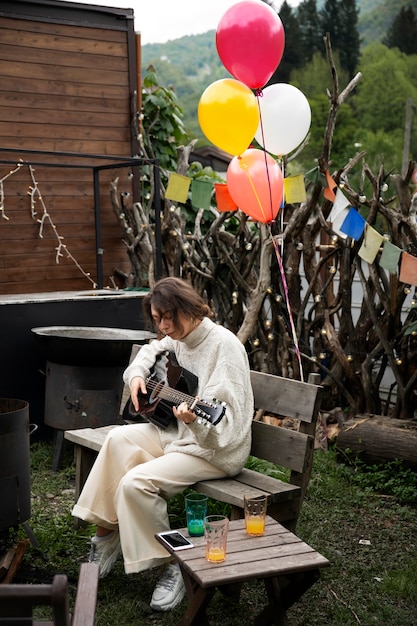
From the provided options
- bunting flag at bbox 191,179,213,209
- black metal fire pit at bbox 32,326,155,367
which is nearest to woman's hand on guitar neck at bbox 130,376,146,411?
black metal fire pit at bbox 32,326,155,367

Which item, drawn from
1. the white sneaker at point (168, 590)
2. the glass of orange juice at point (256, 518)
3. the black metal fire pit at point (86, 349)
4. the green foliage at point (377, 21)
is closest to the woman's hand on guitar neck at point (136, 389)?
the white sneaker at point (168, 590)

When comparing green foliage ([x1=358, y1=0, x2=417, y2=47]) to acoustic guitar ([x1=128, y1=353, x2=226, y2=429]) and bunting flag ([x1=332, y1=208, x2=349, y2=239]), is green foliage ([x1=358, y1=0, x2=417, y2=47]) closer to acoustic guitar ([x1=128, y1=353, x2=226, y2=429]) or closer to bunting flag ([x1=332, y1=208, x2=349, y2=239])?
bunting flag ([x1=332, y1=208, x2=349, y2=239])

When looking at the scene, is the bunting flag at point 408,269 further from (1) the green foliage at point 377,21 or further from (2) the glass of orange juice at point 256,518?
(1) the green foliage at point 377,21

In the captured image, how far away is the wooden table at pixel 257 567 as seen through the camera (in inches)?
111

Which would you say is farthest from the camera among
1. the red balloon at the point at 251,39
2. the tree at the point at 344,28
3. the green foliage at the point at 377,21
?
the green foliage at the point at 377,21

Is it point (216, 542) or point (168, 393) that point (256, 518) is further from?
point (168, 393)

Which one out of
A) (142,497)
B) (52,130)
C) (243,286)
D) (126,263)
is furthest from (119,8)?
(142,497)

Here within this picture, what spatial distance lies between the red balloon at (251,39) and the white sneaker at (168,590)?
3.26 meters

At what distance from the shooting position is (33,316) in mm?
6270

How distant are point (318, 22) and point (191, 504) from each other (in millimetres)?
66860

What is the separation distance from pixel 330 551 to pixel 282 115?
287cm

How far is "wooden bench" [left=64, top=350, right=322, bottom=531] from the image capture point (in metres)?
3.69

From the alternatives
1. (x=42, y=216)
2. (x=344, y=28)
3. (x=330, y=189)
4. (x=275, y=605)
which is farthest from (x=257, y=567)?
(x=344, y=28)

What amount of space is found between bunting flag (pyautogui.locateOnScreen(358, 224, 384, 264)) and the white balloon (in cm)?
86
